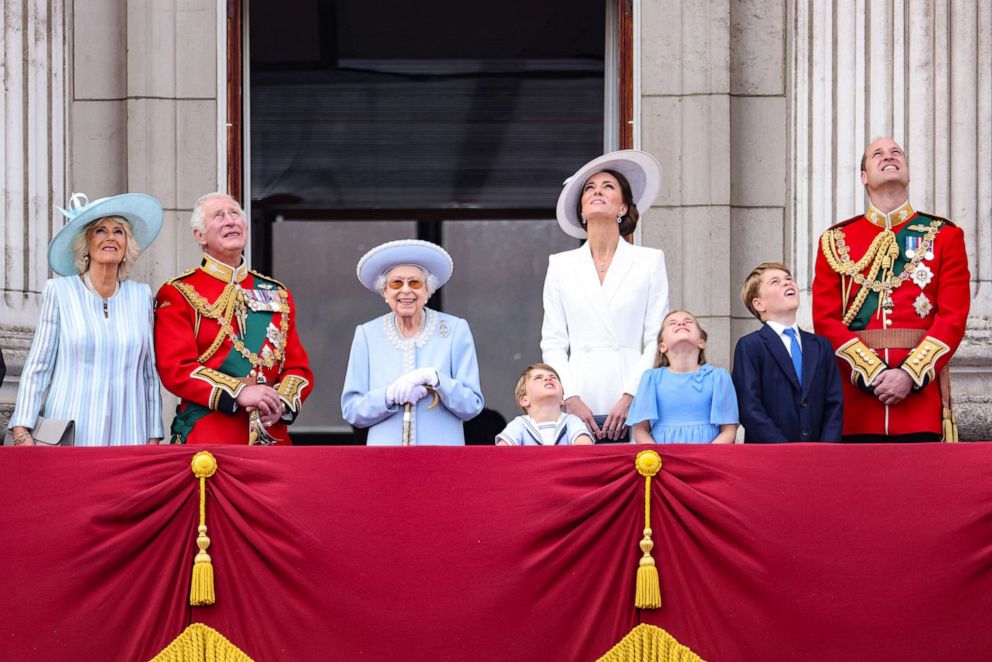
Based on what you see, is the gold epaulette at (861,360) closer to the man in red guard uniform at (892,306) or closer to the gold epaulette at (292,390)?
the man in red guard uniform at (892,306)

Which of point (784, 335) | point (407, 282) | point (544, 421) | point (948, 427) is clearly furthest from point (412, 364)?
point (948, 427)

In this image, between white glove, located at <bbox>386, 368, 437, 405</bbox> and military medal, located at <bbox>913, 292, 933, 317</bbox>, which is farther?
military medal, located at <bbox>913, 292, 933, 317</bbox>

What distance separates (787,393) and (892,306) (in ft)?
2.33

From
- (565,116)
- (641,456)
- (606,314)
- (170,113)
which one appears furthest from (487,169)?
(641,456)

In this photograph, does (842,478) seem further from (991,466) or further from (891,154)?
(891,154)

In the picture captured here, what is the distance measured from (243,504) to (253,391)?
85 cm

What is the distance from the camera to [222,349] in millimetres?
7121

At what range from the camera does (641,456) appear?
6.16 meters

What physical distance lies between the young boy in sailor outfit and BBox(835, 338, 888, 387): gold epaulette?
3.75 feet

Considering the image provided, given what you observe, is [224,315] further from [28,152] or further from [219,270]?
[28,152]

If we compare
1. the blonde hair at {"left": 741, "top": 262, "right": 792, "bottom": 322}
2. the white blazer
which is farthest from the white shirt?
the white blazer

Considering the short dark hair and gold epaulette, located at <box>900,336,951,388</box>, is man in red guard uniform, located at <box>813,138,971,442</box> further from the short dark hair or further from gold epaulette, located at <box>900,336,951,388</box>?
the short dark hair

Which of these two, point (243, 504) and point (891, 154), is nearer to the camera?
point (243, 504)

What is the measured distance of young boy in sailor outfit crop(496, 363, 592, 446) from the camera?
6832mm
